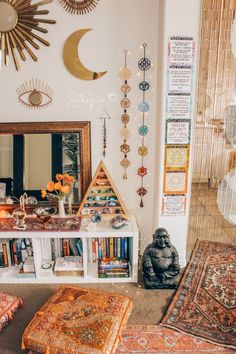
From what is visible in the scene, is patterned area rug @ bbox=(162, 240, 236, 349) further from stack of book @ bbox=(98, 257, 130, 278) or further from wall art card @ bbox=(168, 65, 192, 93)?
wall art card @ bbox=(168, 65, 192, 93)

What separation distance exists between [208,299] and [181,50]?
2.11 metres

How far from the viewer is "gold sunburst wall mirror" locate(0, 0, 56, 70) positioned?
9.82 feet

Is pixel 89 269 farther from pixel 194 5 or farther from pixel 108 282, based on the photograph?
pixel 194 5

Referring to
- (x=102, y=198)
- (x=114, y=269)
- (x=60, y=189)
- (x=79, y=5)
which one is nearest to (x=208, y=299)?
(x=114, y=269)

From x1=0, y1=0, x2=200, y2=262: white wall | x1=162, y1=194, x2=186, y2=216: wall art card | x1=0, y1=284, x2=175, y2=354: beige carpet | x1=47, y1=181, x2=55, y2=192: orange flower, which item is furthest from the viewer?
x1=162, y1=194, x2=186, y2=216: wall art card

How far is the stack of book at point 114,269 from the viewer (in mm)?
3238

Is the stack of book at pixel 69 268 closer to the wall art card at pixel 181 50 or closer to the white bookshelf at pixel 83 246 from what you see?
the white bookshelf at pixel 83 246

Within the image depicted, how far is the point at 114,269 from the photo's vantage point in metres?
3.25

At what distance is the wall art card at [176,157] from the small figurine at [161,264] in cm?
59

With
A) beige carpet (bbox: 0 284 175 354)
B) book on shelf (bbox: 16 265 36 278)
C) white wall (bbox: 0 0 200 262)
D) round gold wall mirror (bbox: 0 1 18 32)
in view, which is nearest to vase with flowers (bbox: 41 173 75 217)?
white wall (bbox: 0 0 200 262)

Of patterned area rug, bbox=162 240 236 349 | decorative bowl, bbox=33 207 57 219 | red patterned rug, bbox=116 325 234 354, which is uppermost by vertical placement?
decorative bowl, bbox=33 207 57 219

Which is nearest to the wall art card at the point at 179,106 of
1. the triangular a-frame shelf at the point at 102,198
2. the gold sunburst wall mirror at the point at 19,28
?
the triangular a-frame shelf at the point at 102,198

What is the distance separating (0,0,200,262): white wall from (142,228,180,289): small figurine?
1.00ft

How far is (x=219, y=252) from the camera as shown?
150 inches
